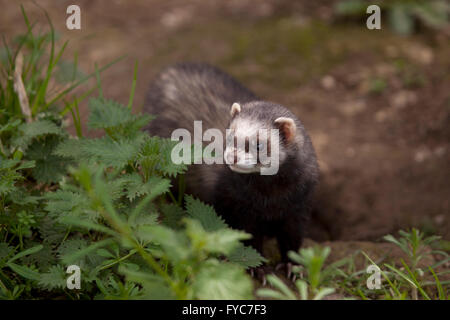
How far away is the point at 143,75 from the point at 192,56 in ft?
2.37

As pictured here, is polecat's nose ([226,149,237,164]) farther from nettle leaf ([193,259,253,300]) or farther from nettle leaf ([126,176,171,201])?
nettle leaf ([193,259,253,300])

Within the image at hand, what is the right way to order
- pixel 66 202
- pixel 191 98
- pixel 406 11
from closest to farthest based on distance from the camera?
pixel 66 202, pixel 191 98, pixel 406 11

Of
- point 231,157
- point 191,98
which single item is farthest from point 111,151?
point 191,98

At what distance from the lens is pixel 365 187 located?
15.0 ft

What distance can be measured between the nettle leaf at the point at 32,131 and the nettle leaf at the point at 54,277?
96 cm

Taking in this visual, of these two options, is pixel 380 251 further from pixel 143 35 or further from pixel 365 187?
pixel 143 35

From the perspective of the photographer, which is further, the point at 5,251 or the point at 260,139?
the point at 260,139

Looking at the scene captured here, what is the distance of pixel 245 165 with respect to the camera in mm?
2625

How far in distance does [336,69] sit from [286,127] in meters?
3.47

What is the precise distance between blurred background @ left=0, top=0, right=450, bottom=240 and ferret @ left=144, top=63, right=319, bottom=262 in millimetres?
1078

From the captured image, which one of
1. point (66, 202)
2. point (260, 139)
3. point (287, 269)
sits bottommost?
point (287, 269)

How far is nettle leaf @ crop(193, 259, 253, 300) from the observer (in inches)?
68.5

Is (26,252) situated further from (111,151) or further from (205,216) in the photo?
(205,216)

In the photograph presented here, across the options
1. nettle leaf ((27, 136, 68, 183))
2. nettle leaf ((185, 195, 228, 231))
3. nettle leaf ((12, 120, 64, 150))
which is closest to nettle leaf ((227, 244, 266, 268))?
nettle leaf ((185, 195, 228, 231))
